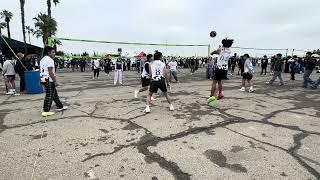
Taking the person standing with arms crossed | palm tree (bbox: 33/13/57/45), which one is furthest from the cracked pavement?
palm tree (bbox: 33/13/57/45)

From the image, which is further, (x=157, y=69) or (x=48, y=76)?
(x=157, y=69)

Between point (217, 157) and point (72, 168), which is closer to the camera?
point (72, 168)

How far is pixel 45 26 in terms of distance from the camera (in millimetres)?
38312

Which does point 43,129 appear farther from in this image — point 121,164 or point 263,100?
point 263,100

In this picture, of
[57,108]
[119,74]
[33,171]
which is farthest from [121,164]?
[119,74]

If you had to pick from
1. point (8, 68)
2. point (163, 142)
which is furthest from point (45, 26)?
point (163, 142)

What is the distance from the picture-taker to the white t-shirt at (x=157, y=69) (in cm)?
722

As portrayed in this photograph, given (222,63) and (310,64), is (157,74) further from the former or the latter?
(310,64)

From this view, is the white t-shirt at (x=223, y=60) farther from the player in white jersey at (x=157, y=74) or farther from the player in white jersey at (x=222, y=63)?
the player in white jersey at (x=157, y=74)

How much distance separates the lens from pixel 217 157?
14.3 feet

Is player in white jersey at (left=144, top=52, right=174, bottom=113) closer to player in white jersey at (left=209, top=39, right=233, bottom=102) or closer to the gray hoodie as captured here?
player in white jersey at (left=209, top=39, right=233, bottom=102)

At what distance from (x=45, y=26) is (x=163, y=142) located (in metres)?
38.0

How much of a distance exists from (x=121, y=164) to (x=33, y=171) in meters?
1.19

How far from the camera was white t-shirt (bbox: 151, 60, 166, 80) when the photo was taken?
722 cm
